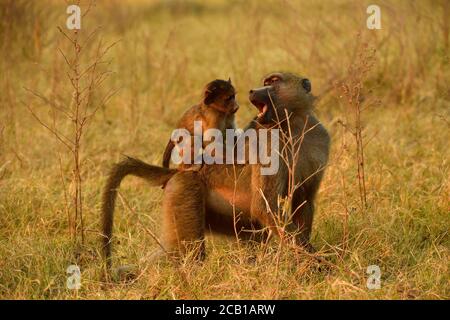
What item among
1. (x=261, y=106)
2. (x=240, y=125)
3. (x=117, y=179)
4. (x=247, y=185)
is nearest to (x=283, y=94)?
(x=261, y=106)

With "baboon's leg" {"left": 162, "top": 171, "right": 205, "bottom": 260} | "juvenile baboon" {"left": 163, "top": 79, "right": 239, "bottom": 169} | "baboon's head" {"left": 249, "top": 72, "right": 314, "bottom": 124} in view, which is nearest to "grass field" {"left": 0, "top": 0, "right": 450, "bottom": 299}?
"baboon's leg" {"left": 162, "top": 171, "right": 205, "bottom": 260}

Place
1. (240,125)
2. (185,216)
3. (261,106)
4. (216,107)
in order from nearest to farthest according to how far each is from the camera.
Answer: (185,216), (261,106), (216,107), (240,125)

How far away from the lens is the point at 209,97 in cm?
375

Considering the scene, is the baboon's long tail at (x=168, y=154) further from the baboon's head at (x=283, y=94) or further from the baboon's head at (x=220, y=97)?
the baboon's head at (x=283, y=94)

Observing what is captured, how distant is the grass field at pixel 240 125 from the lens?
313cm

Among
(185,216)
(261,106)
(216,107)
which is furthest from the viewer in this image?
(216,107)

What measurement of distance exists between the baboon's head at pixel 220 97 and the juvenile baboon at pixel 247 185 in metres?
0.22

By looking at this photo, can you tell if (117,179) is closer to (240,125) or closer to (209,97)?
(209,97)

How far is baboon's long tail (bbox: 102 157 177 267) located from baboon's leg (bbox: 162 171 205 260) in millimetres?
99

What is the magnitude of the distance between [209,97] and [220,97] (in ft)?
0.18

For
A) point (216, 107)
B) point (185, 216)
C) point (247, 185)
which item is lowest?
point (185, 216)

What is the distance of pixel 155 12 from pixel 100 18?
319 centimetres

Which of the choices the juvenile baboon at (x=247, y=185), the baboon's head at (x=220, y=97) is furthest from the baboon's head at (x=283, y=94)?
the baboon's head at (x=220, y=97)

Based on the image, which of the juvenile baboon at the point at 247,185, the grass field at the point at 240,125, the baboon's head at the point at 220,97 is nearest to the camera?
the grass field at the point at 240,125
